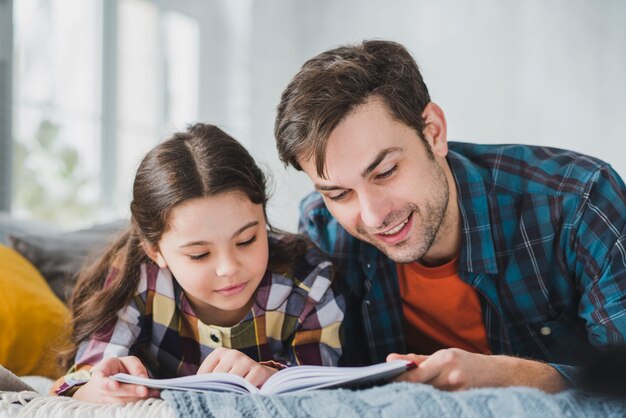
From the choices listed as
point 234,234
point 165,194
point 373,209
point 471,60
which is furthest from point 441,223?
point 471,60

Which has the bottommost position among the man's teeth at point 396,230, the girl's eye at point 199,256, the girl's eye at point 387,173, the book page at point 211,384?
the book page at point 211,384

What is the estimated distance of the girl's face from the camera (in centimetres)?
136

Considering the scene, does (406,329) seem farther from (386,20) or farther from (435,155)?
(386,20)

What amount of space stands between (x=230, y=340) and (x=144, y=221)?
0.96 feet

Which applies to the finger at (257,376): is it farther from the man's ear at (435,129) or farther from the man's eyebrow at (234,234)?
the man's ear at (435,129)

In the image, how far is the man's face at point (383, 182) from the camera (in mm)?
1370

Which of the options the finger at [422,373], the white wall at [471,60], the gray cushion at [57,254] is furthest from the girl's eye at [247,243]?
the white wall at [471,60]

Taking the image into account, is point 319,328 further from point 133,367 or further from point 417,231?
point 133,367

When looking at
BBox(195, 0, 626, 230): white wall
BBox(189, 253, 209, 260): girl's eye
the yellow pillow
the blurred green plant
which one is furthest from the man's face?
the blurred green plant

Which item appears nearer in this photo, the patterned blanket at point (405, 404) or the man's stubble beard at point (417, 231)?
the patterned blanket at point (405, 404)

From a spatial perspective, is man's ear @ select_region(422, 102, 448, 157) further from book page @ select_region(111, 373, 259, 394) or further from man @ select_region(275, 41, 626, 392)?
book page @ select_region(111, 373, 259, 394)

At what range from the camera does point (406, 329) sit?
1.67 m

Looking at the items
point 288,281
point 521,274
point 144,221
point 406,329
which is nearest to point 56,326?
point 144,221

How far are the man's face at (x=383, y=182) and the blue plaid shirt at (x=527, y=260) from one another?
0.43 feet
